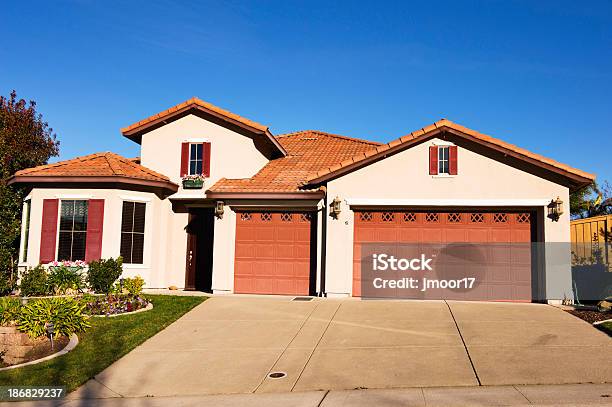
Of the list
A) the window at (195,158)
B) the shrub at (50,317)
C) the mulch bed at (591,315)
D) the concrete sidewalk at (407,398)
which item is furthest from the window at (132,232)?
the mulch bed at (591,315)

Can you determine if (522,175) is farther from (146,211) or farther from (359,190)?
(146,211)

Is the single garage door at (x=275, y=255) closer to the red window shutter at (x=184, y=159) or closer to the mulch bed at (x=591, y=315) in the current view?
the red window shutter at (x=184, y=159)

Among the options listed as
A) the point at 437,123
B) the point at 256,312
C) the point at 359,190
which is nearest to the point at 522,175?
the point at 437,123

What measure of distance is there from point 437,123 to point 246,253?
5948mm

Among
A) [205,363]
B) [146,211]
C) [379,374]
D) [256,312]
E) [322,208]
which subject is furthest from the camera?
[146,211]

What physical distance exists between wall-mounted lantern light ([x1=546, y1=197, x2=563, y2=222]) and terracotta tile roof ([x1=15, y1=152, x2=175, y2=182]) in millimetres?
10013

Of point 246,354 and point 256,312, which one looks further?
point 256,312

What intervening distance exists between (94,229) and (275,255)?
4.85m

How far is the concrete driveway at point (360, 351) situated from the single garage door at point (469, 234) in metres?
1.14

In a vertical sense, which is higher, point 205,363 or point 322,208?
point 322,208

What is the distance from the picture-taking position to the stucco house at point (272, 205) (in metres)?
12.8

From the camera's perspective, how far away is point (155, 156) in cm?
1582

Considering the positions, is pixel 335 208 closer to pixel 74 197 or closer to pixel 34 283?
pixel 74 197

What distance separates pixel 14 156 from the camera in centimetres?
1894
